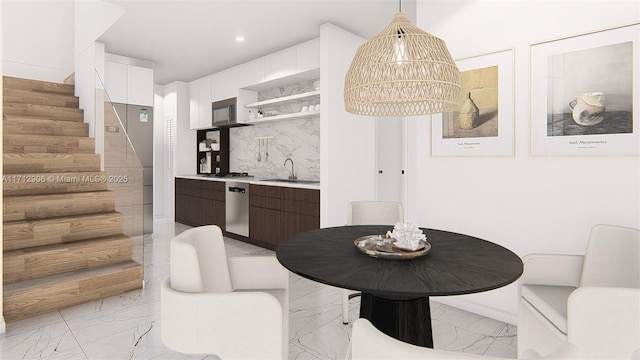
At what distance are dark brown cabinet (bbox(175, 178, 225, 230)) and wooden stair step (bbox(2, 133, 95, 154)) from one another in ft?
6.05

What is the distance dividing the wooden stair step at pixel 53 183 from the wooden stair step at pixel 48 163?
0.41 ft

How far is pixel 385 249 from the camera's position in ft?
5.77

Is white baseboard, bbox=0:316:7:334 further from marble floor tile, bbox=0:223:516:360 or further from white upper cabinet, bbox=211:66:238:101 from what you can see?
white upper cabinet, bbox=211:66:238:101

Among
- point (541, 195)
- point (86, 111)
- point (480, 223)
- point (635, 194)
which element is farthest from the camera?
point (86, 111)

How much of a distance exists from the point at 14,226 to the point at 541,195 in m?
4.38

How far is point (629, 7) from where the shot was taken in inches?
88.0

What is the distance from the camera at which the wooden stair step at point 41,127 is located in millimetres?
4219

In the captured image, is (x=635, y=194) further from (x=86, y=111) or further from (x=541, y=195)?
(x=86, y=111)

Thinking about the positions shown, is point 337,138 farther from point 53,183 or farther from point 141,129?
point 141,129

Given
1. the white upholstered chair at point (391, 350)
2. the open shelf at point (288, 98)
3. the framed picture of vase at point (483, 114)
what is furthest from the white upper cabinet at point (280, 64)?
the white upholstered chair at point (391, 350)

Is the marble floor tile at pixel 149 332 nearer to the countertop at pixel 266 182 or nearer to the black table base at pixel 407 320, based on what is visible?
the black table base at pixel 407 320

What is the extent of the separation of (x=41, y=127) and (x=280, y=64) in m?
3.12

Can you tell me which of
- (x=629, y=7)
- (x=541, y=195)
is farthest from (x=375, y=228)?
(x=629, y=7)


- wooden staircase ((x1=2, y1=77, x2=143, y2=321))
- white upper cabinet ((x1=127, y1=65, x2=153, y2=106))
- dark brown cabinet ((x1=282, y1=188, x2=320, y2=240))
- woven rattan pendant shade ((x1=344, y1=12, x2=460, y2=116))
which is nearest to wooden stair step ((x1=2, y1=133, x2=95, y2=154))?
wooden staircase ((x1=2, y1=77, x2=143, y2=321))
